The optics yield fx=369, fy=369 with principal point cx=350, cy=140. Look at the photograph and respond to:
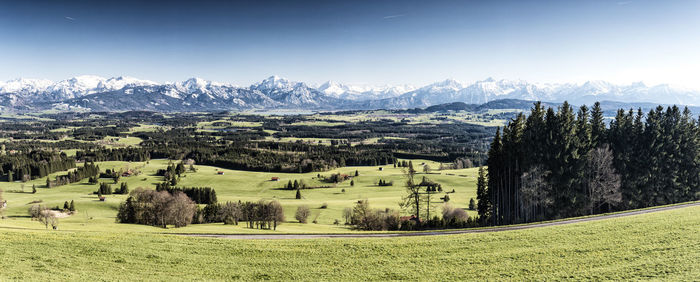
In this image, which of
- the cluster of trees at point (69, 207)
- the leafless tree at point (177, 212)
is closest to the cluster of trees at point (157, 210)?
the leafless tree at point (177, 212)

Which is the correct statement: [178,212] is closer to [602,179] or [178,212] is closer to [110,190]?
[602,179]

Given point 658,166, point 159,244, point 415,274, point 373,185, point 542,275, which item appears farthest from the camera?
point 373,185

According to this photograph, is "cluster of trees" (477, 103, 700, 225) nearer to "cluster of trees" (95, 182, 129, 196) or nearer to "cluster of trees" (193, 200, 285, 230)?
"cluster of trees" (193, 200, 285, 230)

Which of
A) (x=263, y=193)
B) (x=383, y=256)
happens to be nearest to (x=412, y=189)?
(x=383, y=256)

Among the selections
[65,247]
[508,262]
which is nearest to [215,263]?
[65,247]

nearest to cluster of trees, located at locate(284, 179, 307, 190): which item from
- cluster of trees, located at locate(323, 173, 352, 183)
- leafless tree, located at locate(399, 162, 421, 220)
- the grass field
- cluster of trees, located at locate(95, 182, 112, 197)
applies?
the grass field

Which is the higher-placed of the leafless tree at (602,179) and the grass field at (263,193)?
the leafless tree at (602,179)

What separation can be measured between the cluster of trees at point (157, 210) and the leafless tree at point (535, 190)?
63805mm

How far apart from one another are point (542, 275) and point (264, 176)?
18077cm

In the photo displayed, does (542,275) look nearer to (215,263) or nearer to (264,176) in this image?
(215,263)

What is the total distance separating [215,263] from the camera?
1097 inches

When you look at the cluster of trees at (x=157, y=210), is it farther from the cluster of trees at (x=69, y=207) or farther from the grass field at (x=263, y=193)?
the cluster of trees at (x=69, y=207)

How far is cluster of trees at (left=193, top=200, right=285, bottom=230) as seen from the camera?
74.1 meters

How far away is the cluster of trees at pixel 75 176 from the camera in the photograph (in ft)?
563
